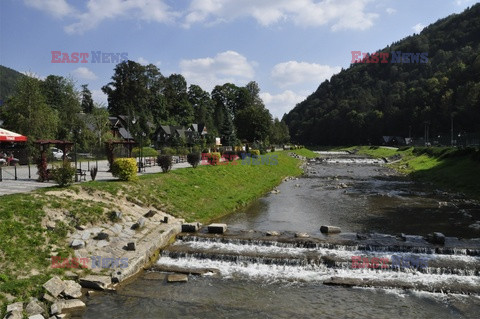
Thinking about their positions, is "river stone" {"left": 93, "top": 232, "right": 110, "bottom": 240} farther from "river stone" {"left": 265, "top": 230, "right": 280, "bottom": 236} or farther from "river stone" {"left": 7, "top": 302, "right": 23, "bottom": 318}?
"river stone" {"left": 265, "top": 230, "right": 280, "bottom": 236}

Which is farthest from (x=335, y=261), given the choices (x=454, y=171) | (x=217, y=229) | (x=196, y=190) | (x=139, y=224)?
(x=454, y=171)

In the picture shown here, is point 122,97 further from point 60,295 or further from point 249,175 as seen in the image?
point 60,295

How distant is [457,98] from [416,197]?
9796 cm

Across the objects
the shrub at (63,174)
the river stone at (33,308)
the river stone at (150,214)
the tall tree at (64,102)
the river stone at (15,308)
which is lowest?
the river stone at (33,308)

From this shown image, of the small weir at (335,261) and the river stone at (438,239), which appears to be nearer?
the small weir at (335,261)

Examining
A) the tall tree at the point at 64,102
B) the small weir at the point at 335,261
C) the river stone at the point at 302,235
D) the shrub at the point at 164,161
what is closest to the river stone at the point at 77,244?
the small weir at the point at 335,261

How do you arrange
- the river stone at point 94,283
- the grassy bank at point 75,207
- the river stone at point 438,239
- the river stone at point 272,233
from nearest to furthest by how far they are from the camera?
the grassy bank at point 75,207 < the river stone at point 94,283 < the river stone at point 438,239 < the river stone at point 272,233

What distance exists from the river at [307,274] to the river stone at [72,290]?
0.71 metres

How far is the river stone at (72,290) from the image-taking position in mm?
12398

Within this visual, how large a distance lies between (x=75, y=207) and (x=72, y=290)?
21.3 feet

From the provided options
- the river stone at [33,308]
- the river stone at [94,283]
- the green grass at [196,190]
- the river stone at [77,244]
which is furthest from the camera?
the green grass at [196,190]

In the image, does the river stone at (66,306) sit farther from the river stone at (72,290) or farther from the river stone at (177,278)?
the river stone at (177,278)

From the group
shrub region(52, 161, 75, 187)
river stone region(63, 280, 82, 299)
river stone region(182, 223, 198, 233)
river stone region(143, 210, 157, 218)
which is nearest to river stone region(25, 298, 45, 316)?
river stone region(63, 280, 82, 299)

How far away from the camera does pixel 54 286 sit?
12273mm
